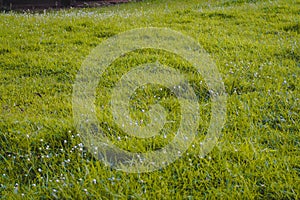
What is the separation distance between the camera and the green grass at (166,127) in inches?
131

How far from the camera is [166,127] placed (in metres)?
4.32

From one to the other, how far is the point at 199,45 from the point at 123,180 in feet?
15.5

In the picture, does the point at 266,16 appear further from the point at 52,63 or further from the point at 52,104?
the point at 52,104

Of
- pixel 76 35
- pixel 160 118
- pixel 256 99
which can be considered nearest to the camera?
pixel 160 118

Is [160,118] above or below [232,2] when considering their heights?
below

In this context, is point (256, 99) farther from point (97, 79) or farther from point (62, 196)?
point (62, 196)

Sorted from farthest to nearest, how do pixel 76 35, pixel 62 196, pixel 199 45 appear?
pixel 76 35
pixel 199 45
pixel 62 196

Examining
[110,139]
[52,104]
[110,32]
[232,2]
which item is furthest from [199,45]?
[232,2]

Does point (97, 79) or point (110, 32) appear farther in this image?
point (110, 32)

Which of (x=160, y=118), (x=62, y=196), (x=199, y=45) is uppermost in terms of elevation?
(x=199, y=45)

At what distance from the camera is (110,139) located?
159 inches

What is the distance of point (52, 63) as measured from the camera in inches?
269

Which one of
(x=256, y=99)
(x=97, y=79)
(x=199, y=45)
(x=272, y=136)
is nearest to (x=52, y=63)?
(x=97, y=79)

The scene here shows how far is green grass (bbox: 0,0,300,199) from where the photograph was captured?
11.0ft
